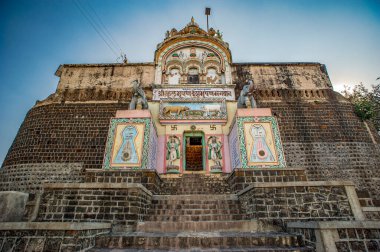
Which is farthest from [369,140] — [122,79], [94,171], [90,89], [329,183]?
[90,89]

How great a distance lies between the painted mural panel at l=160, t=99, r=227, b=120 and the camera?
10.7 meters

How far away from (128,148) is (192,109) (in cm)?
440

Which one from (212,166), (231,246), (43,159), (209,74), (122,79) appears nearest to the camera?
(231,246)

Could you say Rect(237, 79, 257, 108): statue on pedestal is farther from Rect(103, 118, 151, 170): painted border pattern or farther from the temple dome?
Rect(103, 118, 151, 170): painted border pattern

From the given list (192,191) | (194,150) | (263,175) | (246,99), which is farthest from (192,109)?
(263,175)

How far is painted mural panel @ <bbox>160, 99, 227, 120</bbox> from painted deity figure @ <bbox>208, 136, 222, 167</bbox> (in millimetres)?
1428

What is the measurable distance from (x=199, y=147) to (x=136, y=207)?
5859mm

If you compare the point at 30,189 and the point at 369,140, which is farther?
the point at 369,140

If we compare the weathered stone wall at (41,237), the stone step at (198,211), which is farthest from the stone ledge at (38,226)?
the stone step at (198,211)

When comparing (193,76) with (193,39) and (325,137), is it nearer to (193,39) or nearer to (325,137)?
(193,39)

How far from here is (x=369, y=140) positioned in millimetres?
12016

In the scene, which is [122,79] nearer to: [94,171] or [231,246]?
[94,171]

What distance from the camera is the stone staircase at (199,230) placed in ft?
12.1

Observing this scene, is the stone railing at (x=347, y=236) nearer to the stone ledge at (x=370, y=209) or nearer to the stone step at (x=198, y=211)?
the stone step at (x=198, y=211)
